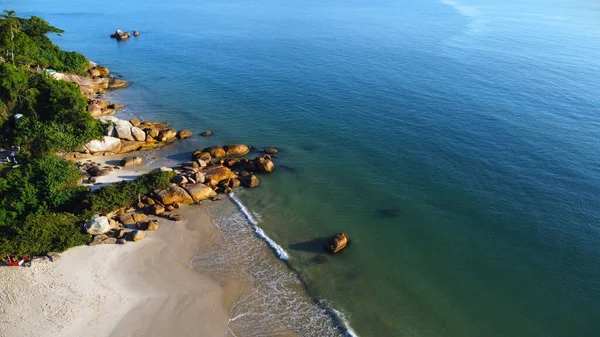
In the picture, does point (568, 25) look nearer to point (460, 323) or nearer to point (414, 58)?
point (414, 58)

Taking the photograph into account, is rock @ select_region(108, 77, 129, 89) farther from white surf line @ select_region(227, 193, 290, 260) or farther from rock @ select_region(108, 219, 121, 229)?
rock @ select_region(108, 219, 121, 229)

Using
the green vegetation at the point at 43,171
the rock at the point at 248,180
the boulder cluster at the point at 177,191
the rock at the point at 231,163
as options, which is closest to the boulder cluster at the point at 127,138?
the green vegetation at the point at 43,171

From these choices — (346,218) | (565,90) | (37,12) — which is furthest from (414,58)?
(37,12)

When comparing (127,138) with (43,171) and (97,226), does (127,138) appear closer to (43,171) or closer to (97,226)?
(43,171)

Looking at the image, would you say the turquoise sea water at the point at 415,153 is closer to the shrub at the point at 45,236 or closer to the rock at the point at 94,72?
the rock at the point at 94,72

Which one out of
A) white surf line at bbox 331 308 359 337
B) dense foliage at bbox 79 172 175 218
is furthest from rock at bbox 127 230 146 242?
white surf line at bbox 331 308 359 337

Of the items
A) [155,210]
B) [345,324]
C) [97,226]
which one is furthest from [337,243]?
[97,226]
